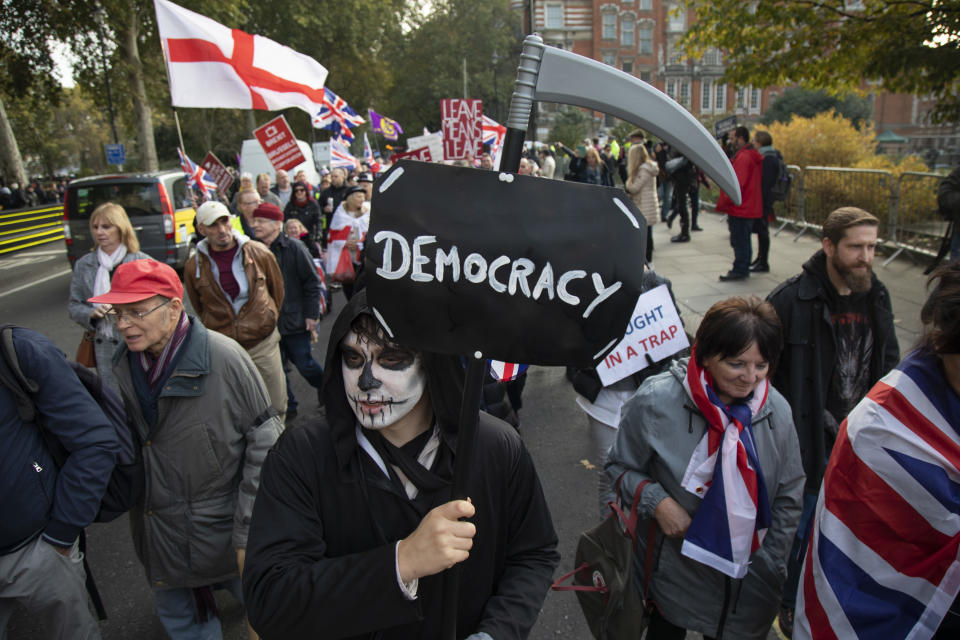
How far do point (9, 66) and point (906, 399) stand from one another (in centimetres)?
2823

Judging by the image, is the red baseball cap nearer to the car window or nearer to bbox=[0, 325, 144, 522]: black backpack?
bbox=[0, 325, 144, 522]: black backpack

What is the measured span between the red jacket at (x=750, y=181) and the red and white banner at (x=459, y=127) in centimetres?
392

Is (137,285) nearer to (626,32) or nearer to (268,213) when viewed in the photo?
(268,213)

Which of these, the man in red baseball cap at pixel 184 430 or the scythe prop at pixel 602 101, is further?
the man in red baseball cap at pixel 184 430

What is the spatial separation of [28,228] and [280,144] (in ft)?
40.4

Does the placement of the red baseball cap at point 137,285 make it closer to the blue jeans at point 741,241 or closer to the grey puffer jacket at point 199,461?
the grey puffer jacket at point 199,461

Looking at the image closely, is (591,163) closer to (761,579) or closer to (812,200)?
(812,200)

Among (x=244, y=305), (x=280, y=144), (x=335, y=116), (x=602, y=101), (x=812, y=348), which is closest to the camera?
(x=602, y=101)

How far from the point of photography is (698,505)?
7.07 feet

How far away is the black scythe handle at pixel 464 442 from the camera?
1.17 m

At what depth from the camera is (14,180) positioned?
80.6ft

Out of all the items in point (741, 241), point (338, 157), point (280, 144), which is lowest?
point (741, 241)

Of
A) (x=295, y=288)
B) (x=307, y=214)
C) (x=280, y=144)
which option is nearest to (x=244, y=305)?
(x=295, y=288)

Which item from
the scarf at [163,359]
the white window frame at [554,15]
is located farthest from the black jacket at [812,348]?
the white window frame at [554,15]
